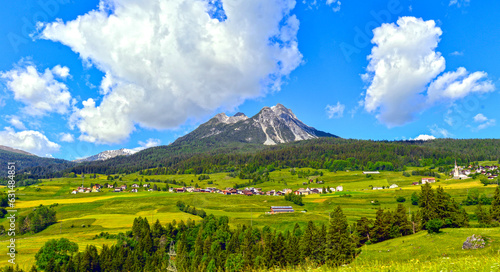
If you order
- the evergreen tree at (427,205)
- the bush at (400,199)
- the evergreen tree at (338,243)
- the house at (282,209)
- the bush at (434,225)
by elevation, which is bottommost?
the house at (282,209)

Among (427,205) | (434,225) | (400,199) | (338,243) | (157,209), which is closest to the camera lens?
(434,225)

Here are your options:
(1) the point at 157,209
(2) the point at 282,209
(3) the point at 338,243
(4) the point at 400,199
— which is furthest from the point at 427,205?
(1) the point at 157,209

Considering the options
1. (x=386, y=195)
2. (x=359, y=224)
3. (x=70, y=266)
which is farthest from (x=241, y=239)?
(x=386, y=195)

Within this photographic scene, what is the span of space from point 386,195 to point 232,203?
86925 millimetres

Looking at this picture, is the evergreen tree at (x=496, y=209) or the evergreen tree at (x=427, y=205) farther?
the evergreen tree at (x=496, y=209)

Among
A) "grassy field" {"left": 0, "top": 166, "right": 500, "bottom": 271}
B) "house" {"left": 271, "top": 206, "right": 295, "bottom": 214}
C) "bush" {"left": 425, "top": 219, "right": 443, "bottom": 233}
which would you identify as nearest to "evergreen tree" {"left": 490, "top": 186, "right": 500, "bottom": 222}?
"grassy field" {"left": 0, "top": 166, "right": 500, "bottom": 271}

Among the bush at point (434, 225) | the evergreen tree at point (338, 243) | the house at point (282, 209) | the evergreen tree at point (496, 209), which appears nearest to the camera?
the evergreen tree at point (338, 243)

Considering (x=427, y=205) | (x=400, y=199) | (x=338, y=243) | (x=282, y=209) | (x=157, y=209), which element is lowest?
(x=282, y=209)

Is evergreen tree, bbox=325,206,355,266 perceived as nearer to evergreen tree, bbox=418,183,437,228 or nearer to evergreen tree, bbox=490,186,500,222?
evergreen tree, bbox=418,183,437,228

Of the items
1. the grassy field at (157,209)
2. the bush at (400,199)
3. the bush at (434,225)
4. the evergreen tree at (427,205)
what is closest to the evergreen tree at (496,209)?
the evergreen tree at (427,205)

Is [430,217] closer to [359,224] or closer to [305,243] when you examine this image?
[359,224]

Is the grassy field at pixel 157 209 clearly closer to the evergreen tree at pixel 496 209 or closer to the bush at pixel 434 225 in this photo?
the evergreen tree at pixel 496 209

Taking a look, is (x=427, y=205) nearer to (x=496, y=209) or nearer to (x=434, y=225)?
(x=434, y=225)

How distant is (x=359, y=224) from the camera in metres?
80.3
